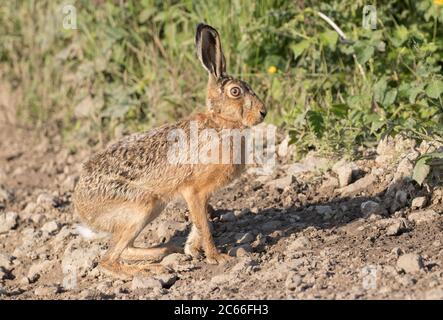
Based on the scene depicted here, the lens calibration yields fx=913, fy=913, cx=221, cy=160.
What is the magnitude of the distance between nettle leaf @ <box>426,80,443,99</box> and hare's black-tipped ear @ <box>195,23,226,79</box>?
184cm

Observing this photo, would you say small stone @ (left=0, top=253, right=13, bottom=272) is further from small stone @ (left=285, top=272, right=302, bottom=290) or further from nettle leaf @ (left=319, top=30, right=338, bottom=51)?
nettle leaf @ (left=319, top=30, right=338, bottom=51)

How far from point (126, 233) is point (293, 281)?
1.45 meters

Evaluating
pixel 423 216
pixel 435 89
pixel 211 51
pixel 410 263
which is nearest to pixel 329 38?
pixel 435 89

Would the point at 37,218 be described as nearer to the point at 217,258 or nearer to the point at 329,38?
the point at 217,258

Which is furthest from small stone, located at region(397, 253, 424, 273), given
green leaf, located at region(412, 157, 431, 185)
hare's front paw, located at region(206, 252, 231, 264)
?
hare's front paw, located at region(206, 252, 231, 264)

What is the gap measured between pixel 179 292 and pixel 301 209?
182cm

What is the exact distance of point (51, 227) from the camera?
815 centimetres

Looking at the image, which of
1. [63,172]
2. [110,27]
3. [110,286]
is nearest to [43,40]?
[110,27]

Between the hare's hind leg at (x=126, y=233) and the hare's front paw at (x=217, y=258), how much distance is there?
0.34m

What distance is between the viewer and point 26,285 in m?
7.11

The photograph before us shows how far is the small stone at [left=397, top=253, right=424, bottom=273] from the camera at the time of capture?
5.84 m

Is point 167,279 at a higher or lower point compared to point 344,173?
lower

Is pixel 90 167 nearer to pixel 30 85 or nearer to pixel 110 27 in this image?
pixel 110 27

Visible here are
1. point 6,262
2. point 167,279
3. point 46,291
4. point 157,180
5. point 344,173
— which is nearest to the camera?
point 167,279
